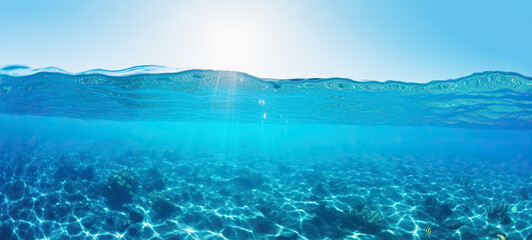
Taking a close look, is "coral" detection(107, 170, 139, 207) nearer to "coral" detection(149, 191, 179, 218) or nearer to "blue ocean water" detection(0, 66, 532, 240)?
"blue ocean water" detection(0, 66, 532, 240)

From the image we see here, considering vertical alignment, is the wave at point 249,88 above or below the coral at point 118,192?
above

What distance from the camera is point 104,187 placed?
10.9 metres

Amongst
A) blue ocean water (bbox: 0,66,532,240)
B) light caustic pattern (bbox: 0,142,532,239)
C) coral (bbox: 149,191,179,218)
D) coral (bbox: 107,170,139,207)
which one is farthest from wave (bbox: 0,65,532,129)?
coral (bbox: 149,191,179,218)

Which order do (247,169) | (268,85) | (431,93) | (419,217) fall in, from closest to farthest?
1. (419,217)
2. (268,85)
3. (431,93)
4. (247,169)

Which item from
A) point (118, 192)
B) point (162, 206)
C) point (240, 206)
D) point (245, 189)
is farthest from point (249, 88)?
point (118, 192)

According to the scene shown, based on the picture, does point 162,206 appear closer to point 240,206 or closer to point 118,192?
point 118,192

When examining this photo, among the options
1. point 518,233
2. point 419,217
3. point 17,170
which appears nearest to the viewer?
point 518,233

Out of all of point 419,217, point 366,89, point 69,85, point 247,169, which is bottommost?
point 247,169

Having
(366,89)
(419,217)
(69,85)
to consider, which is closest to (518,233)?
(419,217)

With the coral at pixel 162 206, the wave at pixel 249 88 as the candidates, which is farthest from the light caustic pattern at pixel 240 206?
the wave at pixel 249 88

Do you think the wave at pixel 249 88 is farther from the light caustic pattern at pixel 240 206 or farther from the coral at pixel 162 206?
the coral at pixel 162 206

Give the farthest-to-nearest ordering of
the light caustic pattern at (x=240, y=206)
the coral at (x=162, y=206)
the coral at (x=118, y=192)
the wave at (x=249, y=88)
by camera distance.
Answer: the wave at (x=249, y=88) < the coral at (x=118, y=192) < the coral at (x=162, y=206) < the light caustic pattern at (x=240, y=206)

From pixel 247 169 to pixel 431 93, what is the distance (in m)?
14.7

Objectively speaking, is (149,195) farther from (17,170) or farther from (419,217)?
(419,217)
